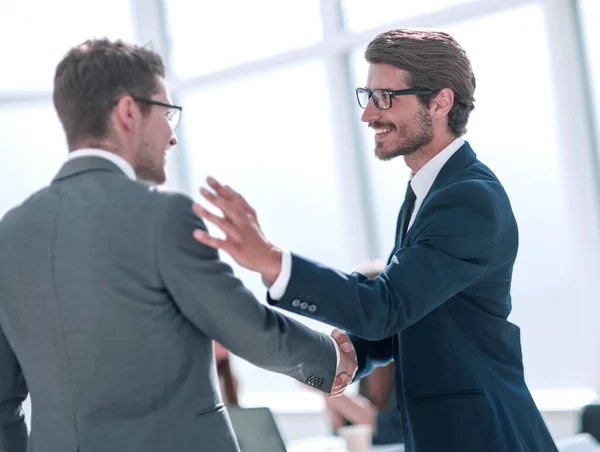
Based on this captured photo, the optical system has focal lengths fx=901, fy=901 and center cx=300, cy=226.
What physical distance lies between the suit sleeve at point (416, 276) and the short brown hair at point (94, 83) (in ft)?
1.53

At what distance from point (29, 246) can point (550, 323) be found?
4.22 meters

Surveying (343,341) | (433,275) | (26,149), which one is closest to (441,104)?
(433,275)

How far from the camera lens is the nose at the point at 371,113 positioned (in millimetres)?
2314

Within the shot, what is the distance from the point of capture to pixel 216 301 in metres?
1.66

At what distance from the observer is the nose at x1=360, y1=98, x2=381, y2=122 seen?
7.59ft

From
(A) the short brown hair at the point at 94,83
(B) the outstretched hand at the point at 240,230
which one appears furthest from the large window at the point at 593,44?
(A) the short brown hair at the point at 94,83

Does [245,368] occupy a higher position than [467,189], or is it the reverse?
[467,189]

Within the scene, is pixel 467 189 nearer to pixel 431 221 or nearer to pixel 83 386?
pixel 431 221

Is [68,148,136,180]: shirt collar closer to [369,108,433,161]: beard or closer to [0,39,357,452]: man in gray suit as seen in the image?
[0,39,357,452]: man in gray suit

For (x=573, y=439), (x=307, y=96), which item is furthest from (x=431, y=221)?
(x=307, y=96)

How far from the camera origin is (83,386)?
1630 mm

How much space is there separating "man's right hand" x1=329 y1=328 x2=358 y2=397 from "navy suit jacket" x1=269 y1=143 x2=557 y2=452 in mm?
114

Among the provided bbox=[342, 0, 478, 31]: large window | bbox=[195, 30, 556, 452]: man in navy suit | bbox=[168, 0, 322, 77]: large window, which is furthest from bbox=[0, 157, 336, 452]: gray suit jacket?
bbox=[168, 0, 322, 77]: large window

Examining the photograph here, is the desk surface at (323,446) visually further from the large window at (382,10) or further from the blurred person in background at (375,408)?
the large window at (382,10)
